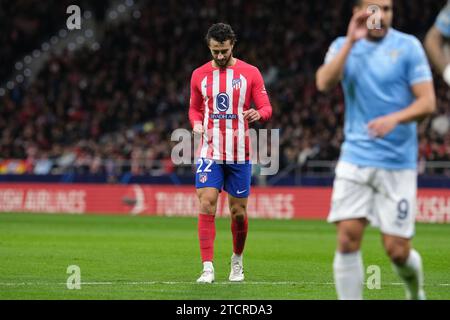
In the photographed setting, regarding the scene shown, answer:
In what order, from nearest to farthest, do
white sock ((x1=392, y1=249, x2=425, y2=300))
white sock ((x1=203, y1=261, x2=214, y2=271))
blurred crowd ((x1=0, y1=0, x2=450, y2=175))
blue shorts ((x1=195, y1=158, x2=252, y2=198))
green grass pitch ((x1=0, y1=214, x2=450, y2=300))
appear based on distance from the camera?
1. white sock ((x1=392, y1=249, x2=425, y2=300))
2. green grass pitch ((x1=0, y1=214, x2=450, y2=300))
3. white sock ((x1=203, y1=261, x2=214, y2=271))
4. blue shorts ((x1=195, y1=158, x2=252, y2=198))
5. blurred crowd ((x1=0, y1=0, x2=450, y2=175))

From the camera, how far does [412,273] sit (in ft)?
24.0

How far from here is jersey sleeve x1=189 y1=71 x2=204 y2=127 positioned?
36.4 ft

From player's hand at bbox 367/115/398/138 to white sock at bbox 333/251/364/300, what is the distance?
2.79ft

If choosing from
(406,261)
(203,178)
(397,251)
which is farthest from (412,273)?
(203,178)

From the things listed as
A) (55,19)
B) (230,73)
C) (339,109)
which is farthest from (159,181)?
(230,73)

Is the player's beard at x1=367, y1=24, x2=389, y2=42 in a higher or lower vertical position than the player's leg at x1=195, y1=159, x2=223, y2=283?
higher

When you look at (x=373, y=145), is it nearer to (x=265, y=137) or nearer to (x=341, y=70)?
(x=341, y=70)

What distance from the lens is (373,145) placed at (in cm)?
716

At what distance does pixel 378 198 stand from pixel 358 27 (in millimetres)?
1190

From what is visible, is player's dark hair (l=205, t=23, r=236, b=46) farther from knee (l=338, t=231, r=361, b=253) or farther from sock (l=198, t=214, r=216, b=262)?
knee (l=338, t=231, r=361, b=253)

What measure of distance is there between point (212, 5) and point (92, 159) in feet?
30.6

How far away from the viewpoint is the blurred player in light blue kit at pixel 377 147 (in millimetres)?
7043

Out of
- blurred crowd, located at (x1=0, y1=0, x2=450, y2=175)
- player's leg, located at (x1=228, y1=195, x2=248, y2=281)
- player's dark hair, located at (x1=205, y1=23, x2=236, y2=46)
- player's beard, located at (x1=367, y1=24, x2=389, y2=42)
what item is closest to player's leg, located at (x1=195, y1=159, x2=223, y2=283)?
player's leg, located at (x1=228, y1=195, x2=248, y2=281)

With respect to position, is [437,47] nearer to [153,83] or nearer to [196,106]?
[196,106]
